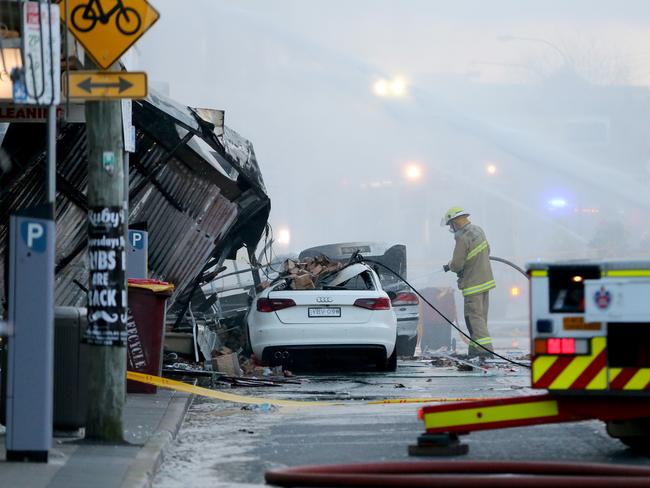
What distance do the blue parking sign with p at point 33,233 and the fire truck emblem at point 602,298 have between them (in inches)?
130

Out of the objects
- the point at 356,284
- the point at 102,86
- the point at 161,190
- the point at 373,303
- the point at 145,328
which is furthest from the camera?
the point at 356,284

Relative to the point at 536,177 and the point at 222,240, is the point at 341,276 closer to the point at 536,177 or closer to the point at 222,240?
the point at 222,240

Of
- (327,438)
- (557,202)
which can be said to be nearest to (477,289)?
(327,438)

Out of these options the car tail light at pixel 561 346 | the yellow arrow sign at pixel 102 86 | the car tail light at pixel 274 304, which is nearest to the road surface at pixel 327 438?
the car tail light at pixel 561 346

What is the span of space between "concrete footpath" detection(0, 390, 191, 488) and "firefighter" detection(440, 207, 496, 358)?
8.30 meters

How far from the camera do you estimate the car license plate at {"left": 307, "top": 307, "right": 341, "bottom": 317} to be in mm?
15430

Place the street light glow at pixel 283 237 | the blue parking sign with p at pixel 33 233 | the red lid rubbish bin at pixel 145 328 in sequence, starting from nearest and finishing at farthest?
the blue parking sign with p at pixel 33 233 < the red lid rubbish bin at pixel 145 328 < the street light glow at pixel 283 237

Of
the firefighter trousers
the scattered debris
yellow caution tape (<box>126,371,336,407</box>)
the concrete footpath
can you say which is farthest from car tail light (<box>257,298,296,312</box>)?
the concrete footpath

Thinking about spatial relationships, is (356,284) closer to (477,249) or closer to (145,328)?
(477,249)

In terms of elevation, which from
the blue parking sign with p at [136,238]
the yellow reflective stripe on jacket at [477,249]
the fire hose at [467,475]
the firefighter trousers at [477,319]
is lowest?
the fire hose at [467,475]

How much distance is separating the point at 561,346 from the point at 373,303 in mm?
7672

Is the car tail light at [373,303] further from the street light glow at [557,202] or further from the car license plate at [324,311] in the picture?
the street light glow at [557,202]

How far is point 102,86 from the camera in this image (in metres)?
8.59

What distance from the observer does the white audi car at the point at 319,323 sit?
15.4 metres
